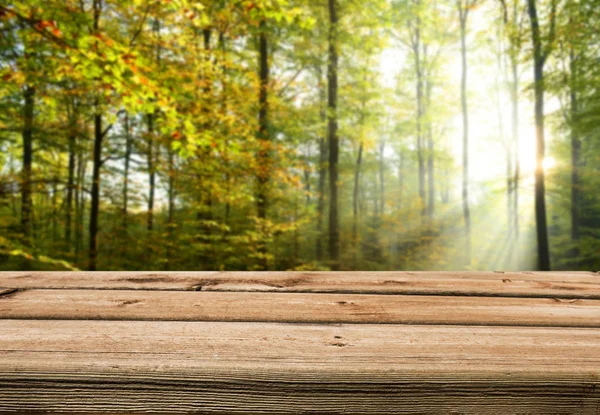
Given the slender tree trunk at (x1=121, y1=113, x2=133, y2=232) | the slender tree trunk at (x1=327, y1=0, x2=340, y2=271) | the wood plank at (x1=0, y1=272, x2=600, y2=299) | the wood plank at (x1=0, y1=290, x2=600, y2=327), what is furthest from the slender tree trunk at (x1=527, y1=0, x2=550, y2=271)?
the slender tree trunk at (x1=121, y1=113, x2=133, y2=232)

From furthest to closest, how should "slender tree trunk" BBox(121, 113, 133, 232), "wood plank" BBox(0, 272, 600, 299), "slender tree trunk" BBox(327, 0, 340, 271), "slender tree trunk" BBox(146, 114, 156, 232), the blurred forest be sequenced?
"slender tree trunk" BBox(327, 0, 340, 271)
"slender tree trunk" BBox(121, 113, 133, 232)
"slender tree trunk" BBox(146, 114, 156, 232)
the blurred forest
"wood plank" BBox(0, 272, 600, 299)

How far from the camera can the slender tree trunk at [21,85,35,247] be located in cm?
783

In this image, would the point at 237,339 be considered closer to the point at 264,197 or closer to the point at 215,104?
the point at 215,104

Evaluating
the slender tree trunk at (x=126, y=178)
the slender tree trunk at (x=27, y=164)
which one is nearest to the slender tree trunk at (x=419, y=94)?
the slender tree trunk at (x=126, y=178)

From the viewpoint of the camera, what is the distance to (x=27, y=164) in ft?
30.3

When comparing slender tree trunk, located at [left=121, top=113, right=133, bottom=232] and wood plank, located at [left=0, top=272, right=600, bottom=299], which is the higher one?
slender tree trunk, located at [left=121, top=113, right=133, bottom=232]

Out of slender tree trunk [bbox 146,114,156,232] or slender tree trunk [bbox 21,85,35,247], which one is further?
slender tree trunk [bbox 146,114,156,232]

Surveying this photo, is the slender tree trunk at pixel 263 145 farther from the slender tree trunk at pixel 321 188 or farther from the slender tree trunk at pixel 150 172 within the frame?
the slender tree trunk at pixel 150 172

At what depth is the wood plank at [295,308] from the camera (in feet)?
2.77

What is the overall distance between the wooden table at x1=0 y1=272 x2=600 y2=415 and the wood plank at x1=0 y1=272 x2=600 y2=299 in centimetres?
6

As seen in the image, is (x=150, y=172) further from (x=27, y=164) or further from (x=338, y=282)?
(x=338, y=282)

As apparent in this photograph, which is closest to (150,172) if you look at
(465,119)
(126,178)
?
(126,178)

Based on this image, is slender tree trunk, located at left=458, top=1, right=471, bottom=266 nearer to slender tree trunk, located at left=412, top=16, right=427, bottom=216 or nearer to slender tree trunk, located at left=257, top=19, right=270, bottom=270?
slender tree trunk, located at left=412, top=16, right=427, bottom=216

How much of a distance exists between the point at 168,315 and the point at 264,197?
298 inches
